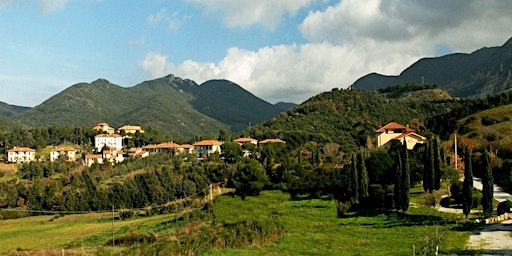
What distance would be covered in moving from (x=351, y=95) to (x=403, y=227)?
75560 mm

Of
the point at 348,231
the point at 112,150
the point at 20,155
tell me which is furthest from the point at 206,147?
the point at 348,231

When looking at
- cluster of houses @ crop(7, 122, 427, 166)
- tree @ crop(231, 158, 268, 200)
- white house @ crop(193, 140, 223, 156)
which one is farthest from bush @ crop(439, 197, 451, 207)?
white house @ crop(193, 140, 223, 156)

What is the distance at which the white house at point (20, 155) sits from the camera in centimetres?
7644

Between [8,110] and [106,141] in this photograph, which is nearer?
[106,141]

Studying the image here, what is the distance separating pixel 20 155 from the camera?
253 feet

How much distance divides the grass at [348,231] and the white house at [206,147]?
45399 millimetres

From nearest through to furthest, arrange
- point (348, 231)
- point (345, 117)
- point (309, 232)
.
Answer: point (348, 231) < point (309, 232) < point (345, 117)

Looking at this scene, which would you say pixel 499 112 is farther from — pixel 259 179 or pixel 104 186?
pixel 104 186

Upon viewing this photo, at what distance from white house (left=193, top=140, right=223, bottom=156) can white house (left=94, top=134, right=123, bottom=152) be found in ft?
56.3

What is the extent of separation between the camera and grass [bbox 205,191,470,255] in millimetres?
19438

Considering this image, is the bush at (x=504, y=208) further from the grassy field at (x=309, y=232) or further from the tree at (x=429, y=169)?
the tree at (x=429, y=169)

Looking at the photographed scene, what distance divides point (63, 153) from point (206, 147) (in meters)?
23.3

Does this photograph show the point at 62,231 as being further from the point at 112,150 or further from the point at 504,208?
the point at 112,150

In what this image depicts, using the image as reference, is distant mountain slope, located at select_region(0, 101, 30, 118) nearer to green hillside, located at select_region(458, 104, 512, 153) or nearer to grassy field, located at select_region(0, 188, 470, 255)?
grassy field, located at select_region(0, 188, 470, 255)
